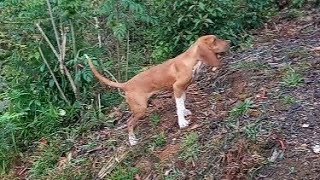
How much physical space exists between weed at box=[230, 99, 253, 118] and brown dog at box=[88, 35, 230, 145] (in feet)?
1.42

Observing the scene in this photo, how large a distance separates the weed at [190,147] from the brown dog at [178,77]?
0.85 ft

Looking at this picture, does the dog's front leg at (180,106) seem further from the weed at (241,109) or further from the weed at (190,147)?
the weed at (241,109)

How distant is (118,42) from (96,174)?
220 centimetres

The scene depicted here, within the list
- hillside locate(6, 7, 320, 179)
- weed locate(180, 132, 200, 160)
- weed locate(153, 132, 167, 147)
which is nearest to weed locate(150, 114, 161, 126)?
hillside locate(6, 7, 320, 179)

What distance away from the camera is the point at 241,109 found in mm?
5898

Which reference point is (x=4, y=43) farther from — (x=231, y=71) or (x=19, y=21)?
(x=231, y=71)

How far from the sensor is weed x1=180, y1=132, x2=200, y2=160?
571 centimetres

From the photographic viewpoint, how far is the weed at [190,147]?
18.7 ft

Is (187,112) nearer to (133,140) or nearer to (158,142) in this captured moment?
(158,142)

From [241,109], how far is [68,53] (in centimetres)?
243

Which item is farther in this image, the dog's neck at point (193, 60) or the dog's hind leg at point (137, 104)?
the dog's hind leg at point (137, 104)

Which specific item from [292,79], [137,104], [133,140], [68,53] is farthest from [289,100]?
[68,53]

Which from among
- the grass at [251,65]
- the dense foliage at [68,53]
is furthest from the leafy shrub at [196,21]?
the grass at [251,65]

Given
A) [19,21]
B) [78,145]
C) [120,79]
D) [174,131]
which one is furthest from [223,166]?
[19,21]
